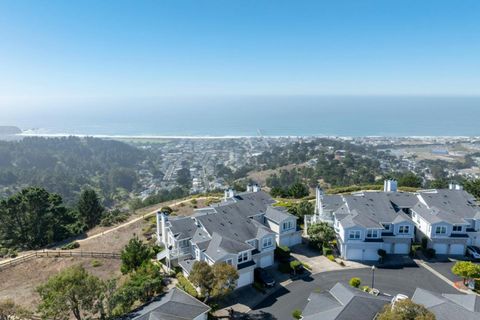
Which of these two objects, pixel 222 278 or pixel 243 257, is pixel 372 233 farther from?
pixel 222 278

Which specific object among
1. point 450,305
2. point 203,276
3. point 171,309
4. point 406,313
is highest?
point 406,313

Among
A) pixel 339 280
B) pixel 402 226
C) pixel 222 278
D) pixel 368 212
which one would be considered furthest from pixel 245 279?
pixel 402 226

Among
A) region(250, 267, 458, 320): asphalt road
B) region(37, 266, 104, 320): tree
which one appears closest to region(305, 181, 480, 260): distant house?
region(250, 267, 458, 320): asphalt road

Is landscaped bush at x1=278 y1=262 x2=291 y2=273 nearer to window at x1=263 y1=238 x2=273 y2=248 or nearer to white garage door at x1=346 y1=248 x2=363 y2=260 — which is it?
window at x1=263 y1=238 x2=273 y2=248

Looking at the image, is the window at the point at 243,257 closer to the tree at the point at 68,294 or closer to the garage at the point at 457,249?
the tree at the point at 68,294

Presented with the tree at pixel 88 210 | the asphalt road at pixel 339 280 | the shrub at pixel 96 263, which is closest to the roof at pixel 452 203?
the asphalt road at pixel 339 280

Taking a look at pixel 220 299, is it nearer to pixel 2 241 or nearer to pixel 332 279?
pixel 332 279
